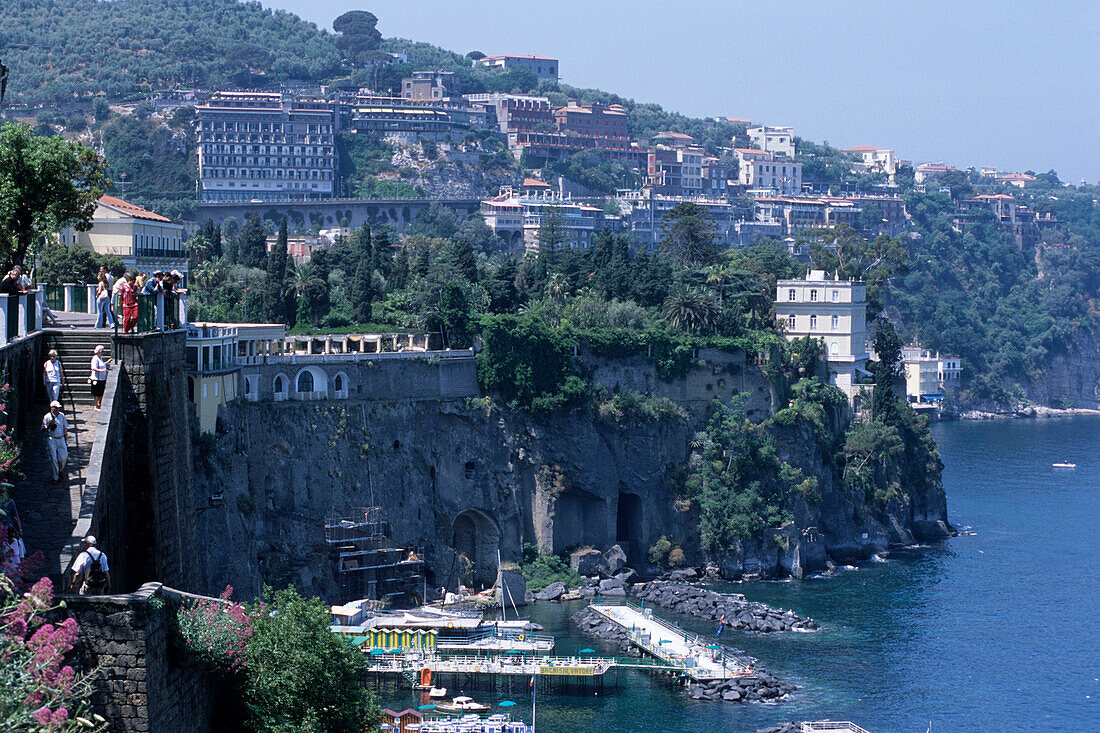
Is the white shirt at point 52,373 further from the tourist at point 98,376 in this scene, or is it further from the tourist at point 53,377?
the tourist at point 98,376

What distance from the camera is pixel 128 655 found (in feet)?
53.0

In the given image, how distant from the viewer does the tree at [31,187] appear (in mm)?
25156

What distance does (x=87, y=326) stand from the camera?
2331 centimetres

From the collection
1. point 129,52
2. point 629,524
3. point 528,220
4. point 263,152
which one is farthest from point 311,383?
point 129,52

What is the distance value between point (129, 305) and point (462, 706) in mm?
30168

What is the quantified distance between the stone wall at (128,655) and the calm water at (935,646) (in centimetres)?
3207

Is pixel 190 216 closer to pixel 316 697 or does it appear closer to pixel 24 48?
pixel 24 48

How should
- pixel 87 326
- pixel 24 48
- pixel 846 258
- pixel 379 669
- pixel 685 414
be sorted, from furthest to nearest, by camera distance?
pixel 24 48
pixel 846 258
pixel 685 414
pixel 379 669
pixel 87 326

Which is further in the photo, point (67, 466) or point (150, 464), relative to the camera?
point (150, 464)

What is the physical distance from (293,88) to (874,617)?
410ft

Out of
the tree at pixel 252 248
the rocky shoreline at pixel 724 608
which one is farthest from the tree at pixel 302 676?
the tree at pixel 252 248

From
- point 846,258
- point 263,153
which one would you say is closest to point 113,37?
point 263,153

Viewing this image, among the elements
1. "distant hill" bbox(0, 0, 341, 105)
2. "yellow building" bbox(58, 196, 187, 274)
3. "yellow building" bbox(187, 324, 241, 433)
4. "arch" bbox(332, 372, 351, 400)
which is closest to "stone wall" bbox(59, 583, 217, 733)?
"yellow building" bbox(187, 324, 241, 433)

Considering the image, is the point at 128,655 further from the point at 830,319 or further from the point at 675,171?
the point at 675,171
